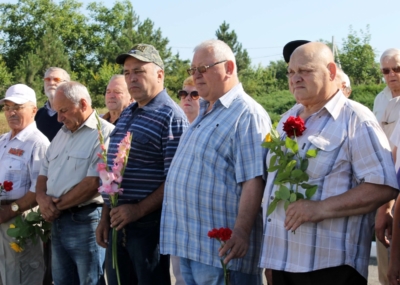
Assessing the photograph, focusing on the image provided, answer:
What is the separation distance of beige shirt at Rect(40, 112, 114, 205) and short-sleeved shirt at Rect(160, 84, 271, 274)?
3.99ft

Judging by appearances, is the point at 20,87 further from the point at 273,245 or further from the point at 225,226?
the point at 273,245

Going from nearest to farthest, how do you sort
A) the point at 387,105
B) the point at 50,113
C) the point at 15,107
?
the point at 387,105 → the point at 15,107 → the point at 50,113

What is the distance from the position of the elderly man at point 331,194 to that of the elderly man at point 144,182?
1122 mm

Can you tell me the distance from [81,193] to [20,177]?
41.3 inches

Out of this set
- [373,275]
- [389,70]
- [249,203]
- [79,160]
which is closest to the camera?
[249,203]

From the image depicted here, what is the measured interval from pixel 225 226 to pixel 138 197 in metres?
0.84

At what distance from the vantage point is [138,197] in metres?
4.19

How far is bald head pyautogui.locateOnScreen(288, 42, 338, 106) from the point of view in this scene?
3.22 m

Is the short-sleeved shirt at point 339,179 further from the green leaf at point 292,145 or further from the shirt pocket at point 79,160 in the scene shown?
the shirt pocket at point 79,160

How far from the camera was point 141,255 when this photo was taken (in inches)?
162

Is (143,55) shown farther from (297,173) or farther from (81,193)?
(297,173)

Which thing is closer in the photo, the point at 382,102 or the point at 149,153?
the point at 149,153

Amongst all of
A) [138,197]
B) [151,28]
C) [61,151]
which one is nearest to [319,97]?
[138,197]

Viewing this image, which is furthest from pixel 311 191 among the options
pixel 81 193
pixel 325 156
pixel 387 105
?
pixel 387 105
